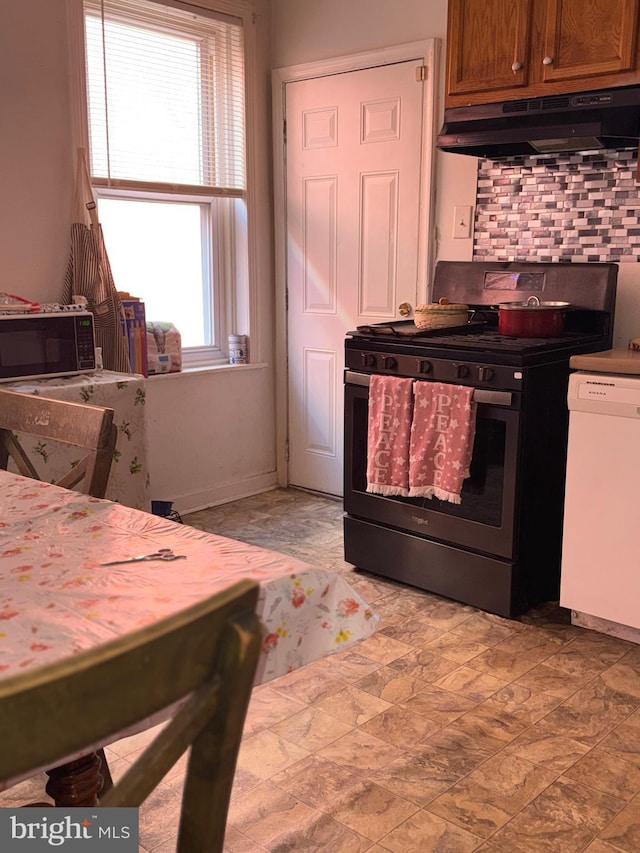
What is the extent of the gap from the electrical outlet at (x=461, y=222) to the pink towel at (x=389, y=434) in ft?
3.01

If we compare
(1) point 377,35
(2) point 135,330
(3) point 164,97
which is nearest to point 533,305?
(1) point 377,35

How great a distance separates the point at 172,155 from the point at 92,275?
0.80m

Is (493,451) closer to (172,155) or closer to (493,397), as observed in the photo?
(493,397)

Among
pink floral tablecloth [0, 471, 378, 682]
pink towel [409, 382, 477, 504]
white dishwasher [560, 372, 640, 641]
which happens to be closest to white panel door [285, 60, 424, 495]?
pink towel [409, 382, 477, 504]

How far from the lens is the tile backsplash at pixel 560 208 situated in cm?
312

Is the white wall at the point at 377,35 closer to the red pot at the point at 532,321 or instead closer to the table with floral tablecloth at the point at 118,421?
the red pot at the point at 532,321

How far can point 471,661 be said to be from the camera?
262cm

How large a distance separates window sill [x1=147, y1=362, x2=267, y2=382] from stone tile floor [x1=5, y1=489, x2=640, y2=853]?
1.60 metres

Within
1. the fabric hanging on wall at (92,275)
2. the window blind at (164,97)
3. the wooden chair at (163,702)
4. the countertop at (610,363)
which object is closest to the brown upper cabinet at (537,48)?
the countertop at (610,363)

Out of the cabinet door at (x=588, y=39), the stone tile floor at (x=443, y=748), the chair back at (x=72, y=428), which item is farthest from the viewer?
the cabinet door at (x=588, y=39)

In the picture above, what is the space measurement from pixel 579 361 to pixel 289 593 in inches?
71.1

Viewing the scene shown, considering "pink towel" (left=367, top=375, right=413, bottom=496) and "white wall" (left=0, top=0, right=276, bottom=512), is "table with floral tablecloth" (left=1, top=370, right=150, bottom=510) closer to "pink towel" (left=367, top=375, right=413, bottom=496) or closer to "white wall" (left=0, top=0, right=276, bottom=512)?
"white wall" (left=0, top=0, right=276, bottom=512)

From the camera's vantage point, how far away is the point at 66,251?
3.54m

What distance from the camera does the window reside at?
3.63 meters
